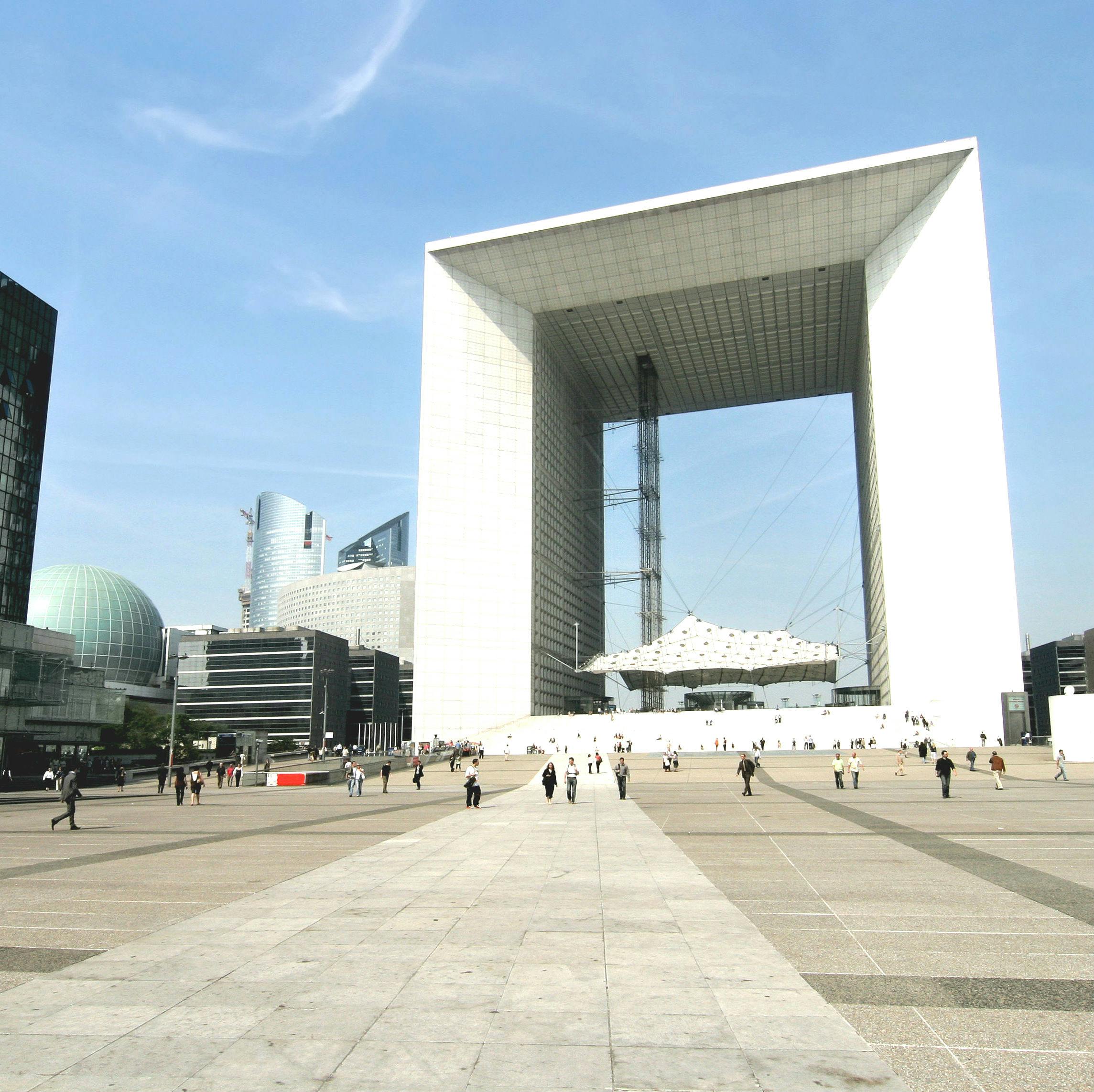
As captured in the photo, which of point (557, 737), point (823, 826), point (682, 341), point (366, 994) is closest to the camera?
point (366, 994)

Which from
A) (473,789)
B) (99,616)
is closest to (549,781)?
(473,789)

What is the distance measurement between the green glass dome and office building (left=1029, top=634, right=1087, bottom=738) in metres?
131

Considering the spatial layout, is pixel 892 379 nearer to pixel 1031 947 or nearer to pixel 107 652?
pixel 1031 947

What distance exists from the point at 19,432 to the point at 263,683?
6445 cm

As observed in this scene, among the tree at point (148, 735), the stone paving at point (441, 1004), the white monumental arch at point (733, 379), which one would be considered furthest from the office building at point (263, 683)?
the stone paving at point (441, 1004)

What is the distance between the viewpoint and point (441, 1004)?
6809 millimetres

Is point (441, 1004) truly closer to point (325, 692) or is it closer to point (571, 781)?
point (571, 781)

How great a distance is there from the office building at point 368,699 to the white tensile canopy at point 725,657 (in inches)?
2720

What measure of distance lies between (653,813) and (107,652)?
4264 inches

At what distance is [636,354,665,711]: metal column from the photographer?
96.8 m

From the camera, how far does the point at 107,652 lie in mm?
115500

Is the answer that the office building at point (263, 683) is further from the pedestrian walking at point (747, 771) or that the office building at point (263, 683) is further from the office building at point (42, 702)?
the pedestrian walking at point (747, 771)

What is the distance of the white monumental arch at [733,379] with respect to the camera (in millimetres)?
70562

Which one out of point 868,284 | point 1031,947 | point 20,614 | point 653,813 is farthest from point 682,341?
point 1031,947
